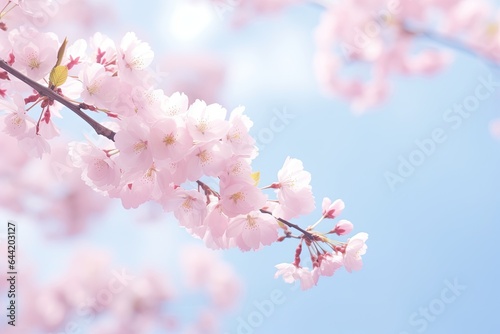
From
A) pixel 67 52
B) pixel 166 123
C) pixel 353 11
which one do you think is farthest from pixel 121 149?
pixel 353 11

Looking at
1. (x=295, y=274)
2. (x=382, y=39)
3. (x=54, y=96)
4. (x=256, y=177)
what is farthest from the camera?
(x=382, y=39)

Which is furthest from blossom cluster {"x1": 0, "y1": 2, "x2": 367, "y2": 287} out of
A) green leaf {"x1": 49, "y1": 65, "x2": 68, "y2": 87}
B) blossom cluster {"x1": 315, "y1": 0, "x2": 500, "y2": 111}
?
blossom cluster {"x1": 315, "y1": 0, "x2": 500, "y2": 111}

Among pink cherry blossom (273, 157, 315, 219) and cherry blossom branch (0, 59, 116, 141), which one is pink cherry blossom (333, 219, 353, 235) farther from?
cherry blossom branch (0, 59, 116, 141)

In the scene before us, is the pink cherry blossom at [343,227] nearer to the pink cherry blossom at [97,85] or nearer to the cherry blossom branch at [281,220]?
the cherry blossom branch at [281,220]

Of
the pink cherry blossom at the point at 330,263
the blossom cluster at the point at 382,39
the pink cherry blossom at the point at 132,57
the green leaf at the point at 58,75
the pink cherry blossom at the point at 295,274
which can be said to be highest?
the blossom cluster at the point at 382,39

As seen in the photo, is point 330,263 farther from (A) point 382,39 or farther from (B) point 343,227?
(A) point 382,39

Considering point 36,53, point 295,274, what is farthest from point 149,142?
point 295,274

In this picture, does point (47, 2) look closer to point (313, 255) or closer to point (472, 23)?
point (313, 255)

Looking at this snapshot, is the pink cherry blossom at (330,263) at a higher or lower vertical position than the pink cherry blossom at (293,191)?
lower

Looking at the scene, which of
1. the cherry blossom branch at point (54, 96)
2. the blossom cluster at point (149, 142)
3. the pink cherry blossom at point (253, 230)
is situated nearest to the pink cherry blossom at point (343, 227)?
the blossom cluster at point (149, 142)
